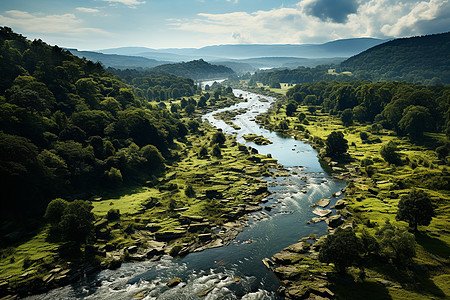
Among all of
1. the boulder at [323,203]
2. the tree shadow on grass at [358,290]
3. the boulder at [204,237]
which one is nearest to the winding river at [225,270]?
the boulder at [323,203]

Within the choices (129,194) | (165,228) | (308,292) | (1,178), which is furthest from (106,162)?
(308,292)

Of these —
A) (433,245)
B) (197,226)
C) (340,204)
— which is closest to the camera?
(433,245)

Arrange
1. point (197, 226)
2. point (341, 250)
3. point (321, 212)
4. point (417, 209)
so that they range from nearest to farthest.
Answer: point (341, 250)
point (417, 209)
point (197, 226)
point (321, 212)

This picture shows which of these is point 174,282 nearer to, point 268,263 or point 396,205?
point 268,263

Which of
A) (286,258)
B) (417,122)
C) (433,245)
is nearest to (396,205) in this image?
(433,245)

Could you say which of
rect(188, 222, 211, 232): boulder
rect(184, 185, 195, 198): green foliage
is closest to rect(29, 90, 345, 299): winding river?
rect(188, 222, 211, 232): boulder

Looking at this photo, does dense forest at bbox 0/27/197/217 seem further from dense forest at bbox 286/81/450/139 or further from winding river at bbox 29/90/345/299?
dense forest at bbox 286/81/450/139

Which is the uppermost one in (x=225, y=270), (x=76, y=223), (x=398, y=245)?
(x=398, y=245)
